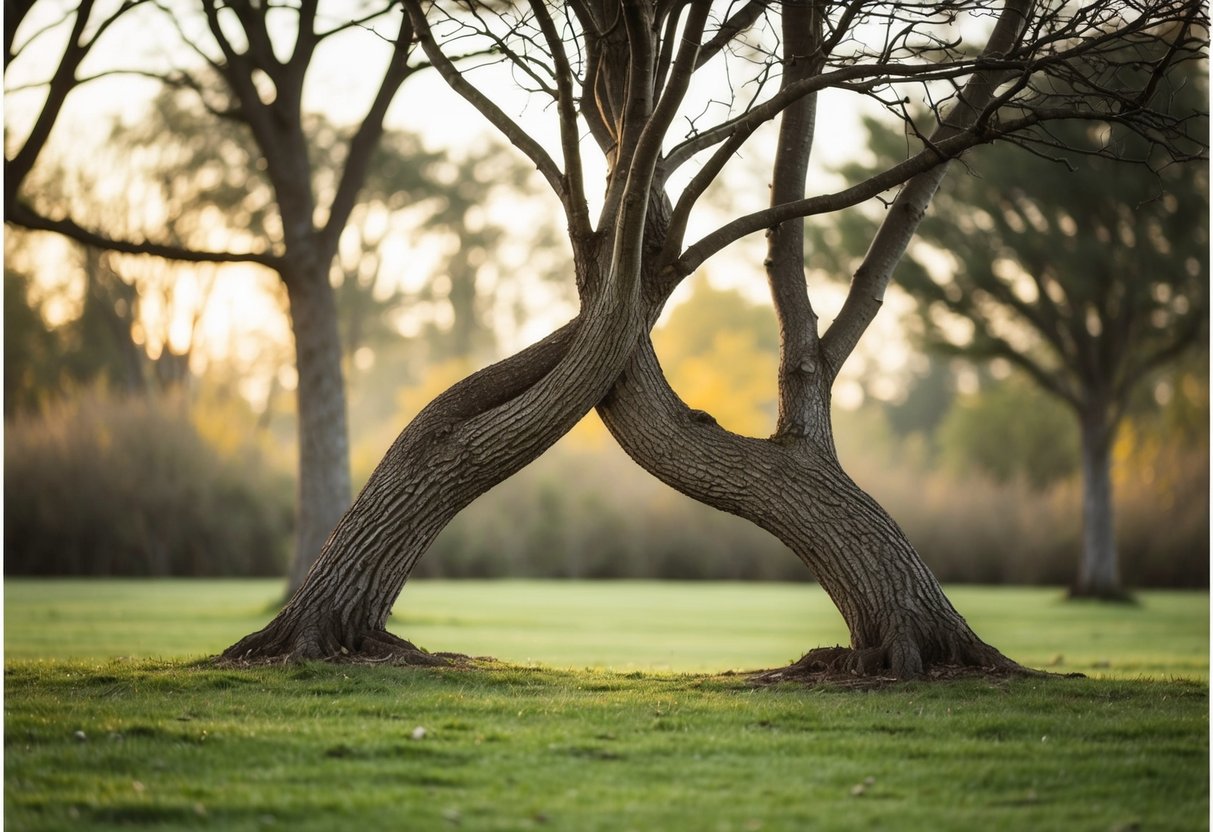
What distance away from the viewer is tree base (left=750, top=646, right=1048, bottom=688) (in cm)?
614

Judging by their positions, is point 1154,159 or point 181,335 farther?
point 181,335

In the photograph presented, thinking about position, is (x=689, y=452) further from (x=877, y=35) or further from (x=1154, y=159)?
(x=1154, y=159)

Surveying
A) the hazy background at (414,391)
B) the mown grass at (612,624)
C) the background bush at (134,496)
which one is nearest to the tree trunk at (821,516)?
the mown grass at (612,624)

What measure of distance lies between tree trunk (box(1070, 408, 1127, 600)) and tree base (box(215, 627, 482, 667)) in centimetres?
1488

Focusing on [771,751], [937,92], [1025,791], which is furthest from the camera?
[937,92]

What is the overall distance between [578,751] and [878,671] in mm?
2255

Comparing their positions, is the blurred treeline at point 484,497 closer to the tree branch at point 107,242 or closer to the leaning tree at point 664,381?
the tree branch at point 107,242

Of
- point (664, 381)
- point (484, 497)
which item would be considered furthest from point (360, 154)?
point (484, 497)

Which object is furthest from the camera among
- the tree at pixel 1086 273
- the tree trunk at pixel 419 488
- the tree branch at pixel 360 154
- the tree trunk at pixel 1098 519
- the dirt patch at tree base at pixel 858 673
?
the tree trunk at pixel 1098 519

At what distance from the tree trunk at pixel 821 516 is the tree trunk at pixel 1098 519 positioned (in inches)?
542

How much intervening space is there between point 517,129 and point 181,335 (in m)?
25.8

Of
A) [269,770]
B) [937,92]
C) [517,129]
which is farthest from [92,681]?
[937,92]

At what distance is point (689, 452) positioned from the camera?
6.78 meters

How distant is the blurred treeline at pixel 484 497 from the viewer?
21688 mm
